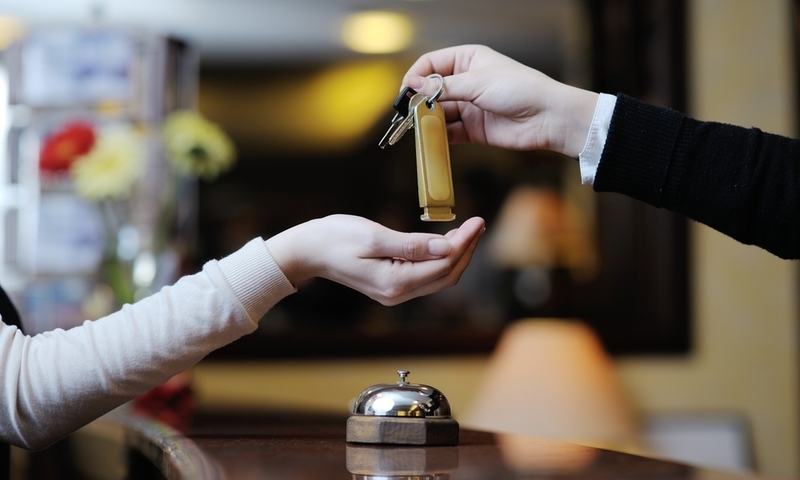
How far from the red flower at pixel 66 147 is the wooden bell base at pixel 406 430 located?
1.48 metres

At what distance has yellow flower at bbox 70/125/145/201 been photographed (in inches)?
80.7

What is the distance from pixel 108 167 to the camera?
206 cm

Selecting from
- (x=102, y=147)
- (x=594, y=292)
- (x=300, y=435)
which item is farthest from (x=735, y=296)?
(x=300, y=435)

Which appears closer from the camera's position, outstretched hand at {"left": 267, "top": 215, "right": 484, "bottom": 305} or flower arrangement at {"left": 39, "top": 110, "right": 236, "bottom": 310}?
outstretched hand at {"left": 267, "top": 215, "right": 484, "bottom": 305}

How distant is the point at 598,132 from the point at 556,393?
56.6 inches

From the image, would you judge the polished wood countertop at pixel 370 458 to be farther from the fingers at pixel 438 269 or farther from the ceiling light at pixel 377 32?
the ceiling light at pixel 377 32

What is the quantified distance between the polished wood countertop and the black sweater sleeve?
1.09ft

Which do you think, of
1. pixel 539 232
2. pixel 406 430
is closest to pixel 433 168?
pixel 406 430

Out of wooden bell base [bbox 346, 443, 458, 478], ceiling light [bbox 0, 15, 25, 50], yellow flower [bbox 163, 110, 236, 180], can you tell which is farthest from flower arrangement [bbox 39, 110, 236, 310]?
wooden bell base [bbox 346, 443, 458, 478]

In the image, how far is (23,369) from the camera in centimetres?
89

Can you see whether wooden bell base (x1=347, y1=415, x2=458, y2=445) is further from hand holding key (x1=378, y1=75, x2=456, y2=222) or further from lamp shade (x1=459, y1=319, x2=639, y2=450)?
lamp shade (x1=459, y1=319, x2=639, y2=450)

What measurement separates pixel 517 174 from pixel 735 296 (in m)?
0.76

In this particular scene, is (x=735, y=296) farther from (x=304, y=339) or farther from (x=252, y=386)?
(x=252, y=386)

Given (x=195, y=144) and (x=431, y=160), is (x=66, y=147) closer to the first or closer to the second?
(x=195, y=144)
